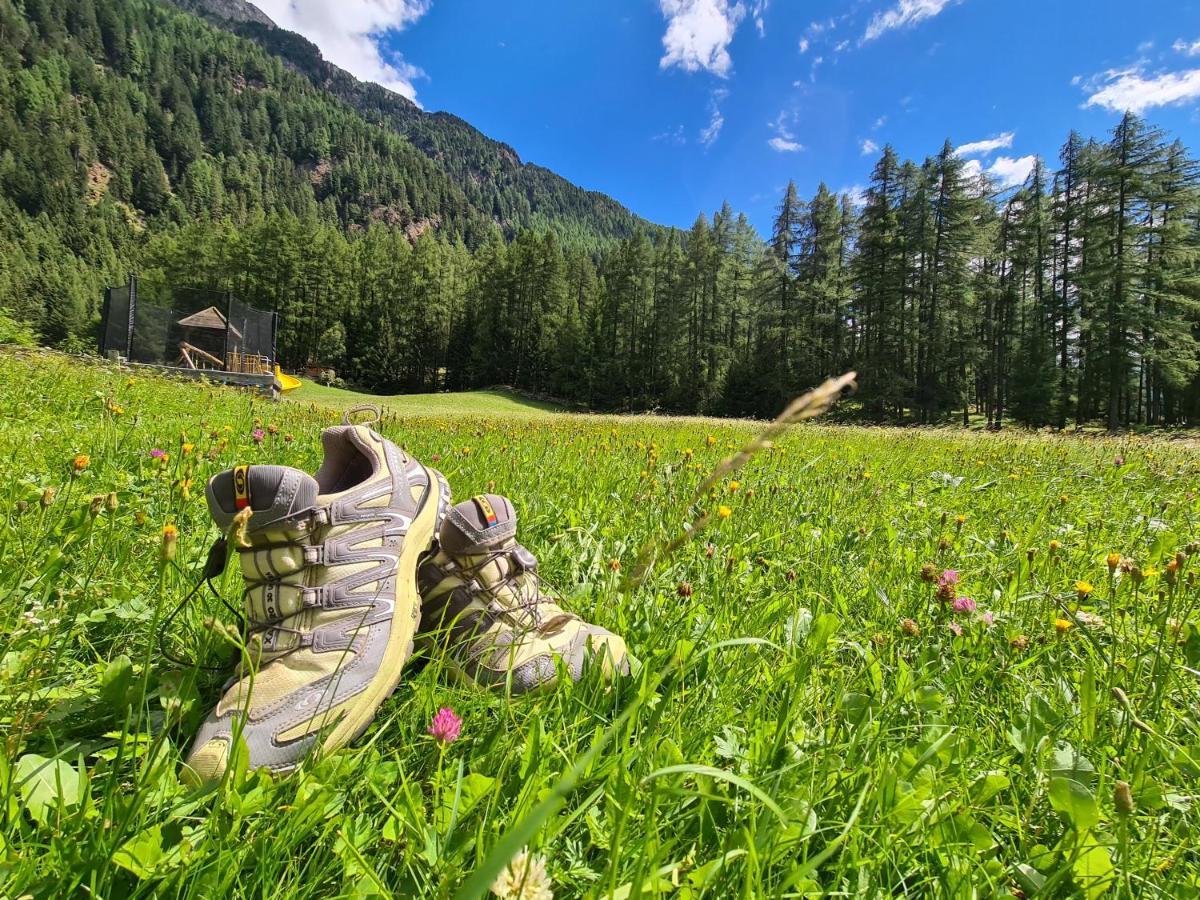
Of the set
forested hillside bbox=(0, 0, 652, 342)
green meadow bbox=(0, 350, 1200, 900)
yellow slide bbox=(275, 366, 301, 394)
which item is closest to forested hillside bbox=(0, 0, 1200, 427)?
forested hillside bbox=(0, 0, 652, 342)

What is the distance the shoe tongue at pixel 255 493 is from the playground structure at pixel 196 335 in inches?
760

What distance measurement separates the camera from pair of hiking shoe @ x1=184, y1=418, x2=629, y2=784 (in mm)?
1062

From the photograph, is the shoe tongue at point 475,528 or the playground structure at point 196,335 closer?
the shoe tongue at point 475,528

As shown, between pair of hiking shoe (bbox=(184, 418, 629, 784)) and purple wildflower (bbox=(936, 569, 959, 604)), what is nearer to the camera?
pair of hiking shoe (bbox=(184, 418, 629, 784))

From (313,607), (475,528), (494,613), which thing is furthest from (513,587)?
(313,607)

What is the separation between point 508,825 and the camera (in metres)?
0.85

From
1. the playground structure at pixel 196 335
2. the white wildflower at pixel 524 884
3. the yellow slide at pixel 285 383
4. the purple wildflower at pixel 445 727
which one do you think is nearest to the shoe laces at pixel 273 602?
the purple wildflower at pixel 445 727

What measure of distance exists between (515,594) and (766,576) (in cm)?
108

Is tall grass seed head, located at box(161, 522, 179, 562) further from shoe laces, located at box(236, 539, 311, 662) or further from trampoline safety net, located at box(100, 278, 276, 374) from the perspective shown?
trampoline safety net, located at box(100, 278, 276, 374)

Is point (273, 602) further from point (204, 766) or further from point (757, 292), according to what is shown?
point (757, 292)

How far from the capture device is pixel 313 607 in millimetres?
1274

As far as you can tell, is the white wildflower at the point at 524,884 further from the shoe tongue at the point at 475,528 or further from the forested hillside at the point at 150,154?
the forested hillside at the point at 150,154

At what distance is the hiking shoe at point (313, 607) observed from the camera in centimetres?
103

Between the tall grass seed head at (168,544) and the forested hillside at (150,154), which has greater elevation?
the forested hillside at (150,154)
